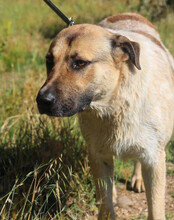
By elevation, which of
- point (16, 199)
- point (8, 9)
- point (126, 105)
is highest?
point (8, 9)

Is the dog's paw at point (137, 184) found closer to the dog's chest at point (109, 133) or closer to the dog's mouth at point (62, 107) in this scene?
the dog's chest at point (109, 133)

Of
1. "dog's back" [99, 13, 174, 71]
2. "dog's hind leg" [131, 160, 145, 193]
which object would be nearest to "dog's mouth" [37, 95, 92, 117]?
"dog's back" [99, 13, 174, 71]

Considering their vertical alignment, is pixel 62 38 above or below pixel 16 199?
above

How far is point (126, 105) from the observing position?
9.50 ft

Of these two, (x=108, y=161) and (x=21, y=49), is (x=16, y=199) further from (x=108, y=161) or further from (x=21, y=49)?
(x=21, y=49)

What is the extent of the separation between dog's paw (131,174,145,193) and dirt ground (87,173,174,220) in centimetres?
4

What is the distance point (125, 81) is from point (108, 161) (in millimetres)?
852

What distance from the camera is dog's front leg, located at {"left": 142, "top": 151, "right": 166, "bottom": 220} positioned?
3.06 meters

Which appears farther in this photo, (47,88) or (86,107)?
(86,107)

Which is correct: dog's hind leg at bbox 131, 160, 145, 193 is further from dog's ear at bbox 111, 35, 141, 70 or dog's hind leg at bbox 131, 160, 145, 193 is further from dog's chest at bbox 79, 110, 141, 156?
dog's ear at bbox 111, 35, 141, 70

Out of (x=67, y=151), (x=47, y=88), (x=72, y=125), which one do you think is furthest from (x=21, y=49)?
(x=47, y=88)

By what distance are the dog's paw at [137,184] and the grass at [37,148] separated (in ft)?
0.27

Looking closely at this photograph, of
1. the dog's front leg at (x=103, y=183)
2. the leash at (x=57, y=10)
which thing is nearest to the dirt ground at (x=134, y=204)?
the dog's front leg at (x=103, y=183)

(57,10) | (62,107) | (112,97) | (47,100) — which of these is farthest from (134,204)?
(57,10)
